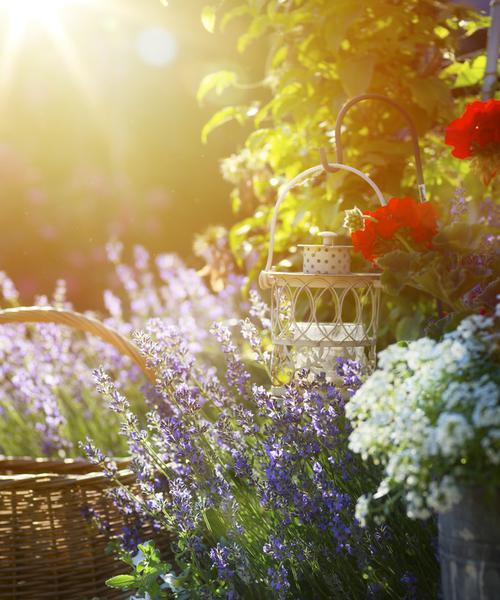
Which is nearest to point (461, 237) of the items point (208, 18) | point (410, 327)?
point (410, 327)

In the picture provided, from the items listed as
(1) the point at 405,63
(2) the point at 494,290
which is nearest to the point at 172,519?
(2) the point at 494,290

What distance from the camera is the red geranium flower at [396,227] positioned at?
4.80 ft

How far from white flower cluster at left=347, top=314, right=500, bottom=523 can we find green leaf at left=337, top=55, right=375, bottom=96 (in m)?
1.16

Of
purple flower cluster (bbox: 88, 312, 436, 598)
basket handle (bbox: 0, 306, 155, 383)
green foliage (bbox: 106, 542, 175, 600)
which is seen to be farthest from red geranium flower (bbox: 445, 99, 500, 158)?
green foliage (bbox: 106, 542, 175, 600)

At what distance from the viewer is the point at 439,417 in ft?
3.34

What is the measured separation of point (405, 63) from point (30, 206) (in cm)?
349

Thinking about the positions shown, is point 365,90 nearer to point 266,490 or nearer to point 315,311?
point 315,311

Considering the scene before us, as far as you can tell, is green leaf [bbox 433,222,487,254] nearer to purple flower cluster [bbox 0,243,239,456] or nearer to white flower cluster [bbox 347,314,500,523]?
white flower cluster [bbox 347,314,500,523]

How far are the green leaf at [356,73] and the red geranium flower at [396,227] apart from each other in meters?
0.76

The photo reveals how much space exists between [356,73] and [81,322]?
100 centimetres

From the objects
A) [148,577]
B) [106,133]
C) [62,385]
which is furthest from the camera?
[106,133]

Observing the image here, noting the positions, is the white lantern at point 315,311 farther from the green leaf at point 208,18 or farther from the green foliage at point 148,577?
the green leaf at point 208,18

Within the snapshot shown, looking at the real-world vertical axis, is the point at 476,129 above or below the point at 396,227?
above

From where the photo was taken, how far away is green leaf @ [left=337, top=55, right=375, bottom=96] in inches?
84.3
